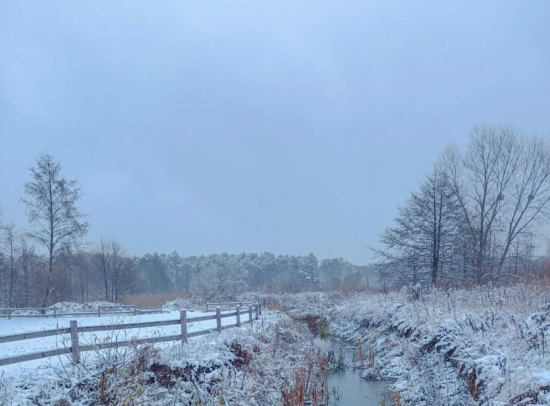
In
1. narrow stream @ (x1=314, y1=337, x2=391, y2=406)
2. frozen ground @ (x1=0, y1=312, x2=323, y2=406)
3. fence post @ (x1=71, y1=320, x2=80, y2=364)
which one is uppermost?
fence post @ (x1=71, y1=320, x2=80, y2=364)

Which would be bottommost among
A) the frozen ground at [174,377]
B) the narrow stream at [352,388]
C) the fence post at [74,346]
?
the narrow stream at [352,388]

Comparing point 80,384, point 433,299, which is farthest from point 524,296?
point 80,384

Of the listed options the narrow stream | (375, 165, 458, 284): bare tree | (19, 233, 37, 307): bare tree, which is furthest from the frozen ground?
(19, 233, 37, 307): bare tree

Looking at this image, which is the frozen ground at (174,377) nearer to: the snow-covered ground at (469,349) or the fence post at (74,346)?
the fence post at (74,346)

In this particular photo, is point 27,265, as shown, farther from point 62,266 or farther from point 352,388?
point 352,388

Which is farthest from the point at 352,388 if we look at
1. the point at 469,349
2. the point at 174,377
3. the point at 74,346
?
the point at 74,346

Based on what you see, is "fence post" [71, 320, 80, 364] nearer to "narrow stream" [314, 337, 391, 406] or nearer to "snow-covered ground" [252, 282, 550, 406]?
"narrow stream" [314, 337, 391, 406]

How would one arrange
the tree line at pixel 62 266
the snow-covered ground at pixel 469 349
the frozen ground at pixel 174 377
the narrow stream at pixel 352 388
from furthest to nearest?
the tree line at pixel 62 266 → the narrow stream at pixel 352 388 → the snow-covered ground at pixel 469 349 → the frozen ground at pixel 174 377

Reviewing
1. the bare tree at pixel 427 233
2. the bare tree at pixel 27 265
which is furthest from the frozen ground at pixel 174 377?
the bare tree at pixel 27 265

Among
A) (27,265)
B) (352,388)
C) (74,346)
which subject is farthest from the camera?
(27,265)

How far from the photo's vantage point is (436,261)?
1133 inches

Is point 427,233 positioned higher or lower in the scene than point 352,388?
higher

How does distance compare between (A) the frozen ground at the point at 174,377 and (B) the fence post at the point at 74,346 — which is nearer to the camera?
(A) the frozen ground at the point at 174,377

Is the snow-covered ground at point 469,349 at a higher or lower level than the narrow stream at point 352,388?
higher
